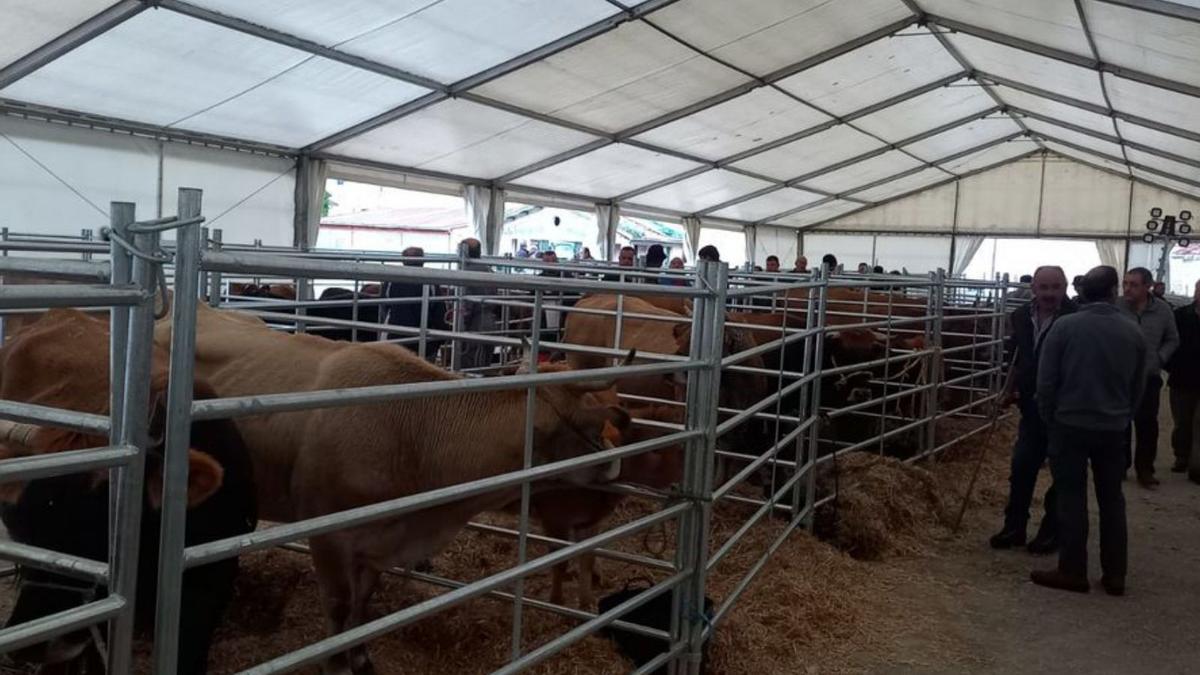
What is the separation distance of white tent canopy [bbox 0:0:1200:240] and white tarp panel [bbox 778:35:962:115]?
0.05m

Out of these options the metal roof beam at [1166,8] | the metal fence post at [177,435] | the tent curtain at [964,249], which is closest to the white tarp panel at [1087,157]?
the tent curtain at [964,249]

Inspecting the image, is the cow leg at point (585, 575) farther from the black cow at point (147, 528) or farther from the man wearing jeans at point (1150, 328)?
the man wearing jeans at point (1150, 328)

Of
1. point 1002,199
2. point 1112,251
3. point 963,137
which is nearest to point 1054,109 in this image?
point 963,137

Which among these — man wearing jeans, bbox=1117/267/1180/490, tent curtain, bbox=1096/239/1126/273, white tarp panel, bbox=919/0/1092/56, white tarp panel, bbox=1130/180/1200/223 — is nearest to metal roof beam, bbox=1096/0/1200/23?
white tarp panel, bbox=919/0/1092/56

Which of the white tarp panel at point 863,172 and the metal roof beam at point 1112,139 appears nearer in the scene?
Answer: the metal roof beam at point 1112,139

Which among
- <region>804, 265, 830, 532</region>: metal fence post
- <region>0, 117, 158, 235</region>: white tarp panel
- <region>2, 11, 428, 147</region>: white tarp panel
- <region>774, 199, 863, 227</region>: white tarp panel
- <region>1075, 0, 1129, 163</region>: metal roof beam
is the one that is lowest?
Answer: <region>804, 265, 830, 532</region>: metal fence post

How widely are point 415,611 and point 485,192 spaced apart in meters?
17.1

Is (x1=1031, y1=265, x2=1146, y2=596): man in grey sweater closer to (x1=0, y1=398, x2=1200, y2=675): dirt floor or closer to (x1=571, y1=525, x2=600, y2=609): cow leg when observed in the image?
(x1=0, y1=398, x2=1200, y2=675): dirt floor

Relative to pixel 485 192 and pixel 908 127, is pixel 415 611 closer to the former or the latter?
pixel 485 192

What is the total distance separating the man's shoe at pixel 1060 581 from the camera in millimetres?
5926

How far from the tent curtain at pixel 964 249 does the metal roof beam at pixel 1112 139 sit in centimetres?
801

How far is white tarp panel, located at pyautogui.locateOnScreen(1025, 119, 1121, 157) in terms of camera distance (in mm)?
21812

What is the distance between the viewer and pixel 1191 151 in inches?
722

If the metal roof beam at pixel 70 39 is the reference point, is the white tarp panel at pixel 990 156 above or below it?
above
